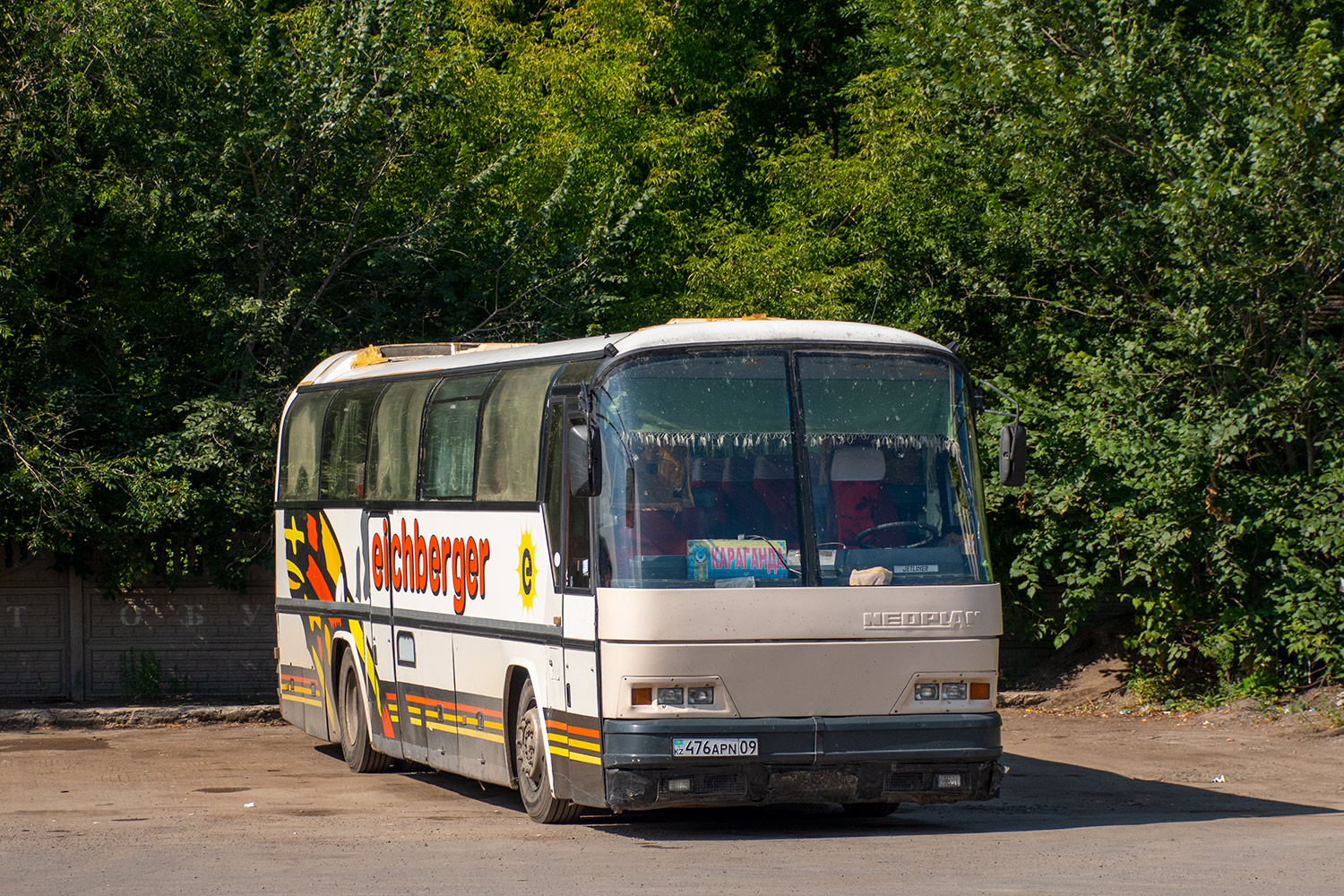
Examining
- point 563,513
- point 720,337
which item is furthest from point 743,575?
point 720,337

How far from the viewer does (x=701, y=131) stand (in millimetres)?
26156

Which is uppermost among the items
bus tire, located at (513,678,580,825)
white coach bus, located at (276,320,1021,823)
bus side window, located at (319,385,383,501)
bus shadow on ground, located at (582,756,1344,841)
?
bus side window, located at (319,385,383,501)

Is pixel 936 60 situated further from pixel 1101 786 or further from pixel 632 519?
pixel 632 519

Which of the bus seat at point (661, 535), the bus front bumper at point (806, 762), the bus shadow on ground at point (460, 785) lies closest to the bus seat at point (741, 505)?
the bus seat at point (661, 535)

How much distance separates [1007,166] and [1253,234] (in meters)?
3.09

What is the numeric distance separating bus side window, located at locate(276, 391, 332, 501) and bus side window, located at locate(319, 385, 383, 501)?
26cm

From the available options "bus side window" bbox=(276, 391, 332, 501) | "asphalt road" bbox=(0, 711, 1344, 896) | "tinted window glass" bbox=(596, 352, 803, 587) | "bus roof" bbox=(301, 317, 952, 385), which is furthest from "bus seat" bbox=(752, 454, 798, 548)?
"bus side window" bbox=(276, 391, 332, 501)

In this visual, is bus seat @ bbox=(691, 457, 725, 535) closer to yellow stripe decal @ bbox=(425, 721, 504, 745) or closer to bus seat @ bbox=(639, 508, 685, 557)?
bus seat @ bbox=(639, 508, 685, 557)

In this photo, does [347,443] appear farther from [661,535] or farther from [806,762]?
[806,762]

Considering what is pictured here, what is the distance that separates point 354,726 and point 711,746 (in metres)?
5.72

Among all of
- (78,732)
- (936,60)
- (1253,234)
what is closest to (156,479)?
(78,732)

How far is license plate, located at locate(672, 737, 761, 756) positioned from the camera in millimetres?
9844

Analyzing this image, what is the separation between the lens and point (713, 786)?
9922 mm

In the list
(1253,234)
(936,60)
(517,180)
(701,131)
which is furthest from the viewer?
(701,131)
